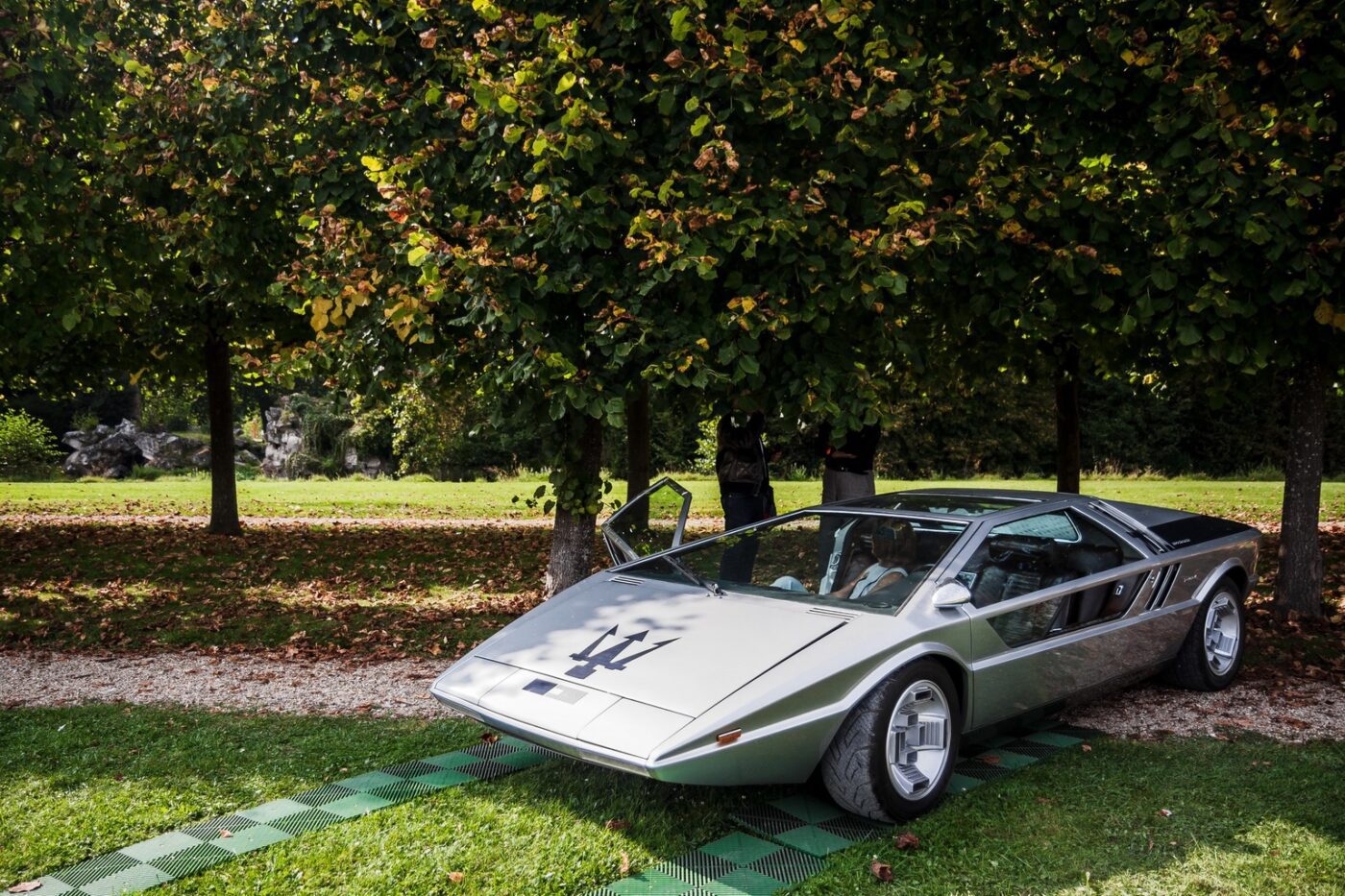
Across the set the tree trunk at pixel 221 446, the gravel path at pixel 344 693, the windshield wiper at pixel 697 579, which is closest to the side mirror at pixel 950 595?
the windshield wiper at pixel 697 579

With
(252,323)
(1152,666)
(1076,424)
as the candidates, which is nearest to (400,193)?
(1152,666)

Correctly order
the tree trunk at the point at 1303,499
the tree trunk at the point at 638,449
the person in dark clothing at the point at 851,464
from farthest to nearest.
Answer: the tree trunk at the point at 638,449, the person in dark clothing at the point at 851,464, the tree trunk at the point at 1303,499

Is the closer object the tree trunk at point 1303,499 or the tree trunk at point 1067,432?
the tree trunk at point 1303,499

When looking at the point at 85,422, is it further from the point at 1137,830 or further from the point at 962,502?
the point at 1137,830

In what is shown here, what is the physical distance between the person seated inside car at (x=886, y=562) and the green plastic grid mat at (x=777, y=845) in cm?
94

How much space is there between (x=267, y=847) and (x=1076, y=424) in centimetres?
1053

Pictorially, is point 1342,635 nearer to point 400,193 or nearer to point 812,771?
point 812,771

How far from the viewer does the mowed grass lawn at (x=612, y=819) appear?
3738mm

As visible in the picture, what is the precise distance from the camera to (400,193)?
626 cm

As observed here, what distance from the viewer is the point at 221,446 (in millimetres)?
14305

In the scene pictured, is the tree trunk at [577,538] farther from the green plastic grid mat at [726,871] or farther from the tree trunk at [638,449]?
the green plastic grid mat at [726,871]

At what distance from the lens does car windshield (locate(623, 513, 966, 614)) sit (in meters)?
4.76

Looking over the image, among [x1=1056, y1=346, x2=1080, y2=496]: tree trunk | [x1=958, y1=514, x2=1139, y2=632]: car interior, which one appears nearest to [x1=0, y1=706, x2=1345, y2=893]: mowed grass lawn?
[x1=958, y1=514, x2=1139, y2=632]: car interior

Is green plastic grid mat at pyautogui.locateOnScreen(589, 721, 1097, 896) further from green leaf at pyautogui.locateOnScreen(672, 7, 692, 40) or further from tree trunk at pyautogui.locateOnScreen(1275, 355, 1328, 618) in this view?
tree trunk at pyautogui.locateOnScreen(1275, 355, 1328, 618)
